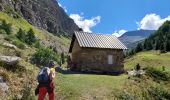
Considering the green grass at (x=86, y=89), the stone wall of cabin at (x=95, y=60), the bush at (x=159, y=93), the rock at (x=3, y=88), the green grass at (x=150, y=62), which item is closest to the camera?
the rock at (x=3, y=88)

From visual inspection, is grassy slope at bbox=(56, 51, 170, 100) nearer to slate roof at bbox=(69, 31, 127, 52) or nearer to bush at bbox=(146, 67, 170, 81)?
bush at bbox=(146, 67, 170, 81)

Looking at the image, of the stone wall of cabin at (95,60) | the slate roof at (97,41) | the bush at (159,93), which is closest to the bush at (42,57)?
the stone wall of cabin at (95,60)

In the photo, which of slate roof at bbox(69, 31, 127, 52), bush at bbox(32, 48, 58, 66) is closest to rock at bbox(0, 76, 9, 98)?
bush at bbox(32, 48, 58, 66)

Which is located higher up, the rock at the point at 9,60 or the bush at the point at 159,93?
the rock at the point at 9,60

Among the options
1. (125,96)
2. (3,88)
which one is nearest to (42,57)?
(125,96)

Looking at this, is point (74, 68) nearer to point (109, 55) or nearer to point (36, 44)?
point (109, 55)

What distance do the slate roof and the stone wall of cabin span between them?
62cm

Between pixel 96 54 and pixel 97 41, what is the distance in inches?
98.2

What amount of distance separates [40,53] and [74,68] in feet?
18.0

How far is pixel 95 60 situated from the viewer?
1969 inches

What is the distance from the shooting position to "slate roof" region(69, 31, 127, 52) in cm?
5025

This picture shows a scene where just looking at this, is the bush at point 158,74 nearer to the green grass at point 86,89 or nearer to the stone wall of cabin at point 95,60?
the stone wall of cabin at point 95,60

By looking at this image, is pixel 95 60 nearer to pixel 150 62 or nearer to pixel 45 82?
pixel 45 82

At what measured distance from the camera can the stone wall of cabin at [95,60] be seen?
49.7m
